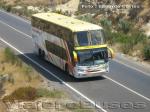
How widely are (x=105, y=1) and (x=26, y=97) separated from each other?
40299 millimetres

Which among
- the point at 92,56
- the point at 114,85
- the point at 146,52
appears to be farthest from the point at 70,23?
the point at 146,52

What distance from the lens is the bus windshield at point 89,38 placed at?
33.7 metres

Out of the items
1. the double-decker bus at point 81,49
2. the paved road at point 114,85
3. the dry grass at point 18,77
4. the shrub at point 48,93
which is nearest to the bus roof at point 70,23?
the double-decker bus at point 81,49

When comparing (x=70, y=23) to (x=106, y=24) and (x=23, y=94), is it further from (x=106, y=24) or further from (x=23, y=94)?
(x=106, y=24)

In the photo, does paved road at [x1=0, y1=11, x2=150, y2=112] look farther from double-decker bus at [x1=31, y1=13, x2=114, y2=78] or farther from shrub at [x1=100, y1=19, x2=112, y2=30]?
shrub at [x1=100, y1=19, x2=112, y2=30]

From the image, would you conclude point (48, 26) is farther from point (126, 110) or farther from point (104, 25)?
point (104, 25)

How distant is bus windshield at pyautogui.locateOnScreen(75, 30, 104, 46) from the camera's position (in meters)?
33.7

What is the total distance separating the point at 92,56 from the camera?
33.7 meters

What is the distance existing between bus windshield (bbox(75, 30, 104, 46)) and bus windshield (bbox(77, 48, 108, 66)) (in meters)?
0.52

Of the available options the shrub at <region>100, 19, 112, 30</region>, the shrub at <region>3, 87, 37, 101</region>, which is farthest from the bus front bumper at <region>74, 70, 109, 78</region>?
the shrub at <region>100, 19, 112, 30</region>

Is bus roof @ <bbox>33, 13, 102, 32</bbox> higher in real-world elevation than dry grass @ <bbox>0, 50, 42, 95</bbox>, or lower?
higher

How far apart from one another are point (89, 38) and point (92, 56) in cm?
119

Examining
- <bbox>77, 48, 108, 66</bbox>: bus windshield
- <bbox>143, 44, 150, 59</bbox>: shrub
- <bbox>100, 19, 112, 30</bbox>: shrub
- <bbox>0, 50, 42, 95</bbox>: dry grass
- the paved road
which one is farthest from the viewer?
<bbox>100, 19, 112, 30</bbox>: shrub

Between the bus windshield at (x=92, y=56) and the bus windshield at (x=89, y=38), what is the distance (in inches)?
20.5
